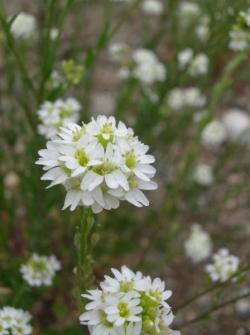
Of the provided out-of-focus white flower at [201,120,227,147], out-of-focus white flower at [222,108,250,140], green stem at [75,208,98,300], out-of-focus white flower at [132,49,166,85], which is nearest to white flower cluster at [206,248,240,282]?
green stem at [75,208,98,300]

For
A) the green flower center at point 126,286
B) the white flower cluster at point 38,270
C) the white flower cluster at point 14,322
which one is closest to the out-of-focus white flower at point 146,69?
the white flower cluster at point 38,270

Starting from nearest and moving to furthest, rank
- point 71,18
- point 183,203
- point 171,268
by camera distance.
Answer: point 171,268 → point 183,203 → point 71,18

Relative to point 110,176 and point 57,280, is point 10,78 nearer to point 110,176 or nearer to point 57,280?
point 57,280

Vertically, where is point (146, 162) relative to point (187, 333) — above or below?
below

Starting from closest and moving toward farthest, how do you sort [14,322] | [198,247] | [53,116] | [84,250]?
[84,250], [14,322], [53,116], [198,247]

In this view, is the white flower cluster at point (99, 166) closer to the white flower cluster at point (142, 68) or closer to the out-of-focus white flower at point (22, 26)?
the out-of-focus white flower at point (22, 26)

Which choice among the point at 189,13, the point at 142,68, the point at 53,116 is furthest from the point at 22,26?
the point at 189,13

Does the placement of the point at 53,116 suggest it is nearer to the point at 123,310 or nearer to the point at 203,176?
the point at 123,310

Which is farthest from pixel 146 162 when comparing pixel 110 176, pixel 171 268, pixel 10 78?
pixel 171 268
